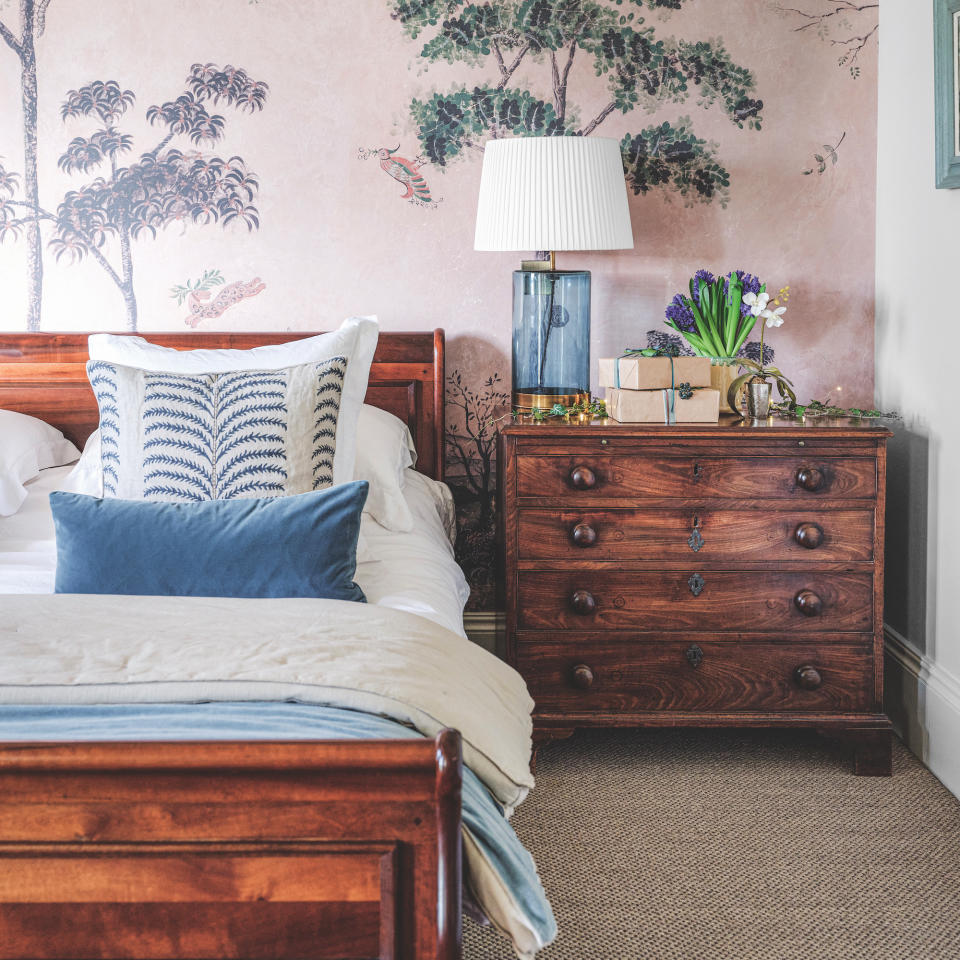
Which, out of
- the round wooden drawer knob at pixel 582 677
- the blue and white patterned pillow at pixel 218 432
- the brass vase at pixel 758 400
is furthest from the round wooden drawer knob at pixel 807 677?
the blue and white patterned pillow at pixel 218 432

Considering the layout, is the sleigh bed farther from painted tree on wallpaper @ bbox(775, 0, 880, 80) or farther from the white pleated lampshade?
Answer: painted tree on wallpaper @ bbox(775, 0, 880, 80)

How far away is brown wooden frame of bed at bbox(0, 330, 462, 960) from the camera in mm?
960

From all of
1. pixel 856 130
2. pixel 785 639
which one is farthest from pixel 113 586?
pixel 856 130

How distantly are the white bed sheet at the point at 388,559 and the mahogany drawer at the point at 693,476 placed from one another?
27 cm

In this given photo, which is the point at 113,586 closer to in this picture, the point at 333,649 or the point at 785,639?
the point at 333,649

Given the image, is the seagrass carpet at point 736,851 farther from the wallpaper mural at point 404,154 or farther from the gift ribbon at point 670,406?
the wallpaper mural at point 404,154

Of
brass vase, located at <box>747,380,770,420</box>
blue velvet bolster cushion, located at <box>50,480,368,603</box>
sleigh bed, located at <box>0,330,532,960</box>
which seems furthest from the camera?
brass vase, located at <box>747,380,770,420</box>

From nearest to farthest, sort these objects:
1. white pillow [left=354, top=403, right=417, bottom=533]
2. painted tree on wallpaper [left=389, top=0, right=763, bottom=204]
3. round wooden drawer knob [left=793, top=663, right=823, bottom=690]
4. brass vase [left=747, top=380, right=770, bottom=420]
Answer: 1. white pillow [left=354, top=403, right=417, bottom=533]
2. round wooden drawer knob [left=793, top=663, right=823, bottom=690]
3. brass vase [left=747, top=380, right=770, bottom=420]
4. painted tree on wallpaper [left=389, top=0, right=763, bottom=204]

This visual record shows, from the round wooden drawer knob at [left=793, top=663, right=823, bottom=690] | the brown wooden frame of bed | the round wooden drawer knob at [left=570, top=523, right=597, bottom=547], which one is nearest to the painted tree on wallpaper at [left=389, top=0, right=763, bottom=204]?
the round wooden drawer knob at [left=570, top=523, right=597, bottom=547]

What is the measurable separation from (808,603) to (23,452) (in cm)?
191

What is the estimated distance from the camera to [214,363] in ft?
6.93

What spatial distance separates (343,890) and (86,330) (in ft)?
6.98

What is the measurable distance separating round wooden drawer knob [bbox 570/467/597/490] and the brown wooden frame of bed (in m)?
1.33

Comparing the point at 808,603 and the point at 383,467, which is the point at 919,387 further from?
the point at 383,467
